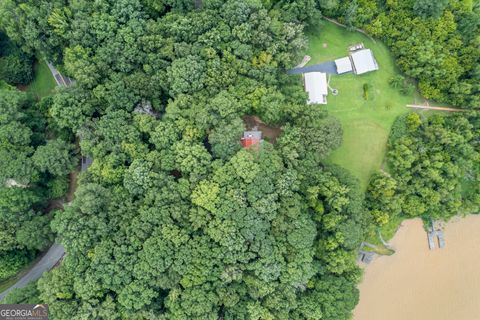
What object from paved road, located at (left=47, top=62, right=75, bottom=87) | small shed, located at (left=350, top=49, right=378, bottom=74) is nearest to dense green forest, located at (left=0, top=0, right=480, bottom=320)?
paved road, located at (left=47, top=62, right=75, bottom=87)

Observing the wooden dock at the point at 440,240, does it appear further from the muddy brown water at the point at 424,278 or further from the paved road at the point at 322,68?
the paved road at the point at 322,68

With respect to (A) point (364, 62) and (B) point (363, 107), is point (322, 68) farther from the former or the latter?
(B) point (363, 107)

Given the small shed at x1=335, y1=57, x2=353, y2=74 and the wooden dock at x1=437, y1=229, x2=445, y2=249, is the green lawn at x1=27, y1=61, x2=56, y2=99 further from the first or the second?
the wooden dock at x1=437, y1=229, x2=445, y2=249

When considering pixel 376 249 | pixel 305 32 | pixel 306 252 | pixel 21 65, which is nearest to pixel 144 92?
pixel 21 65

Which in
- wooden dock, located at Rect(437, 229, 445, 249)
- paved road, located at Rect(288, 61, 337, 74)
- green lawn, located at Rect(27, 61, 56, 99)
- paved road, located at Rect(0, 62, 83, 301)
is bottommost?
wooden dock, located at Rect(437, 229, 445, 249)

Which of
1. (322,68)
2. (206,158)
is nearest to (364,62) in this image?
(322,68)

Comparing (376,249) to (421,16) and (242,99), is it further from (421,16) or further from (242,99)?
(421,16)
